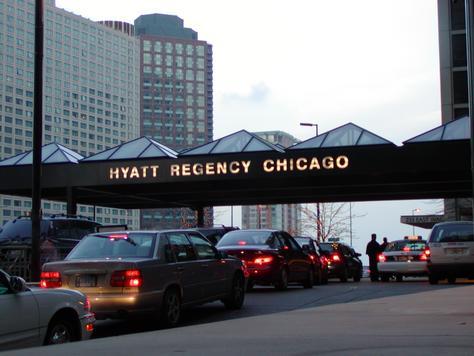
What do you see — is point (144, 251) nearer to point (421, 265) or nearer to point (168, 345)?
point (168, 345)

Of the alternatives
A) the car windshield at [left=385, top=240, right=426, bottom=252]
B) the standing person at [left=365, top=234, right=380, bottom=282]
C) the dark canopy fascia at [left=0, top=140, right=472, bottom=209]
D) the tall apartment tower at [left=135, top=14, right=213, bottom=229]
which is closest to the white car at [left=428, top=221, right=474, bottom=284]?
the car windshield at [left=385, top=240, right=426, bottom=252]

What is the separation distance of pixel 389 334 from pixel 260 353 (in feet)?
7.72

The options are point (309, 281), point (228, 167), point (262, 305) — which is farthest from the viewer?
point (228, 167)

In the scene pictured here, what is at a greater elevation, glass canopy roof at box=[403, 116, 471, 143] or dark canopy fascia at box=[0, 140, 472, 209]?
glass canopy roof at box=[403, 116, 471, 143]

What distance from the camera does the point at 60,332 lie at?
8703 millimetres

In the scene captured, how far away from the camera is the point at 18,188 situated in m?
29.1

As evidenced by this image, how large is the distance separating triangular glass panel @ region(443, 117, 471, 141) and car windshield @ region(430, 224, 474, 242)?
601cm

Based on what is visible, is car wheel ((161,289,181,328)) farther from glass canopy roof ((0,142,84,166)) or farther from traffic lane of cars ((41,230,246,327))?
glass canopy roof ((0,142,84,166))

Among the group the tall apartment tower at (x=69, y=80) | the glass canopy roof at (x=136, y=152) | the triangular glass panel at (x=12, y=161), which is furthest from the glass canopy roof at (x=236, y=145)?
the tall apartment tower at (x=69, y=80)

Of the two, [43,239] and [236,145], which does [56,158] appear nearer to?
[236,145]

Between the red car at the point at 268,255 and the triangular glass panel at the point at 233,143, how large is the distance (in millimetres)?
10015

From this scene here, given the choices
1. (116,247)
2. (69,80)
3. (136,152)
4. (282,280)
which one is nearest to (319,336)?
(116,247)

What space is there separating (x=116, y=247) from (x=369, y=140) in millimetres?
17065

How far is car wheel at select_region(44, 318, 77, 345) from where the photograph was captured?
27.8 feet
